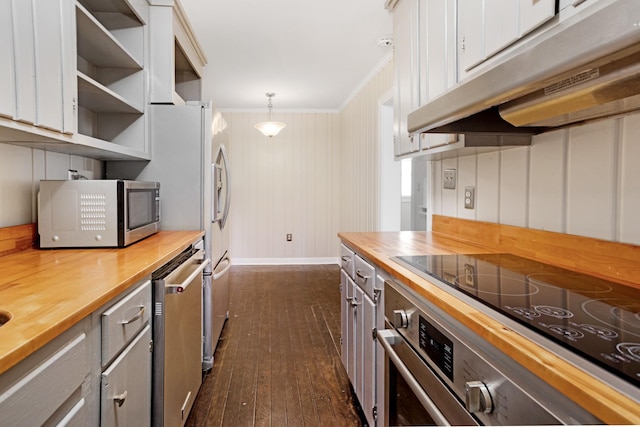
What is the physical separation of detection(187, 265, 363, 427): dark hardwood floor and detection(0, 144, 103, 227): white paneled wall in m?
1.27

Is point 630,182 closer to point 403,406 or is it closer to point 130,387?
point 403,406

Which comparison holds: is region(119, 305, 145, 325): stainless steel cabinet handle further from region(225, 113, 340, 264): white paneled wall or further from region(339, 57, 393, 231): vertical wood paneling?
region(225, 113, 340, 264): white paneled wall

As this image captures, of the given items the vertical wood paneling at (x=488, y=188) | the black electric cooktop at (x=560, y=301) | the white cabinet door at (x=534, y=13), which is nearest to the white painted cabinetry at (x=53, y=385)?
the black electric cooktop at (x=560, y=301)

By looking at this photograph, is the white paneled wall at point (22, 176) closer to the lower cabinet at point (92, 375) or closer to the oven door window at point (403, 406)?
the lower cabinet at point (92, 375)

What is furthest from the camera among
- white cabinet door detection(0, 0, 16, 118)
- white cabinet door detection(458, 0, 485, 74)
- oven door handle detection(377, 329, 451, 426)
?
white cabinet door detection(458, 0, 485, 74)

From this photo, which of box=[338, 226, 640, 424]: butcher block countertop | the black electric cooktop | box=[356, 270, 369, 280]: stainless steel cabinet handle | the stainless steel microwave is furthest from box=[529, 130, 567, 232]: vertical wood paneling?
the stainless steel microwave

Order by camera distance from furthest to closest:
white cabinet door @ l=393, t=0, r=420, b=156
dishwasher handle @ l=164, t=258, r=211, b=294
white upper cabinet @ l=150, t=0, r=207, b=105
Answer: white upper cabinet @ l=150, t=0, r=207, b=105 → white cabinet door @ l=393, t=0, r=420, b=156 → dishwasher handle @ l=164, t=258, r=211, b=294

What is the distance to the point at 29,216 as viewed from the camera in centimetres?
178

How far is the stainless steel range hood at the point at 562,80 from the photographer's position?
655mm

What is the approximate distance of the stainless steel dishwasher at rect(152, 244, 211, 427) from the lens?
1465mm

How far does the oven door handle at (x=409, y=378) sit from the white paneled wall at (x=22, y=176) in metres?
1.61

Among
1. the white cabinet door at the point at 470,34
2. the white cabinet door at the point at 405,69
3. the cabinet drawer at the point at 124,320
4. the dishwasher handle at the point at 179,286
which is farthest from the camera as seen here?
the white cabinet door at the point at 405,69

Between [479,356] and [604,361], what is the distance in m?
0.24

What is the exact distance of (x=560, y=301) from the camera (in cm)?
93
